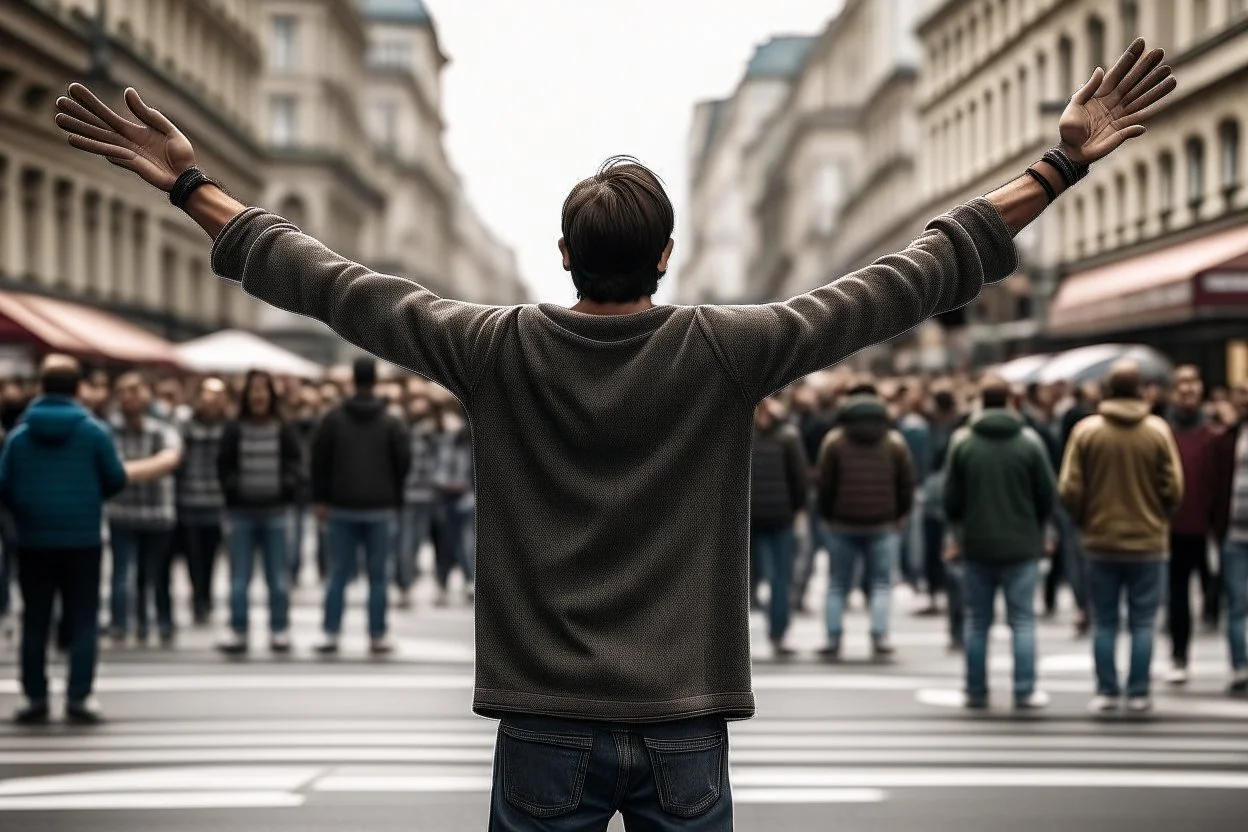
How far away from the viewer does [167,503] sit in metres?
14.3

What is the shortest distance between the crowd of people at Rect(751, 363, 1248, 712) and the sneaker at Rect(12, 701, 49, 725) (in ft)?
15.0

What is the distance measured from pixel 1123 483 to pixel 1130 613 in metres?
0.79

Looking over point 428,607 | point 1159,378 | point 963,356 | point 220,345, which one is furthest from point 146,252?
point 428,607

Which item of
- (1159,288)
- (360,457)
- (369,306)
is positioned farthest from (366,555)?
(1159,288)

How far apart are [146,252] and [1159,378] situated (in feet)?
94.4

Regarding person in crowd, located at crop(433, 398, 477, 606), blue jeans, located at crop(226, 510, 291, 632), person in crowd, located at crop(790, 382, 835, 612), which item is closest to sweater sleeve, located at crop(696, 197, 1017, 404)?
blue jeans, located at crop(226, 510, 291, 632)

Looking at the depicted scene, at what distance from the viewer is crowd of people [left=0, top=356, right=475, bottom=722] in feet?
35.1

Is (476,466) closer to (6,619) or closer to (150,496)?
(150,496)

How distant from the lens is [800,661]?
45.7ft

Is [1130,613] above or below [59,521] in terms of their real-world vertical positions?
below

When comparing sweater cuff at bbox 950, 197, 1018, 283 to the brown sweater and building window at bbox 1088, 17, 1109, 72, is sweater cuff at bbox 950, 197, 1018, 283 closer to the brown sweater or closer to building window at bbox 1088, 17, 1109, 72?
the brown sweater

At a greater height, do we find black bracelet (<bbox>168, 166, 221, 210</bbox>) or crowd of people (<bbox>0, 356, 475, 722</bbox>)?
black bracelet (<bbox>168, 166, 221, 210</bbox>)

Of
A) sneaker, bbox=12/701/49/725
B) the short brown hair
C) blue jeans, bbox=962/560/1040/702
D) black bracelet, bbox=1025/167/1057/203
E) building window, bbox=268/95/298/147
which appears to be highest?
building window, bbox=268/95/298/147

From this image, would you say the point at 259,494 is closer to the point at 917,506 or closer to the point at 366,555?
the point at 366,555
